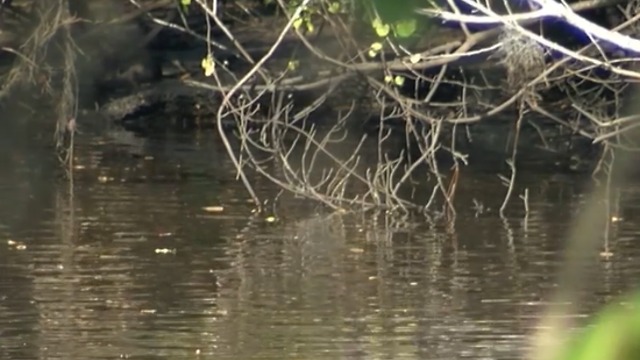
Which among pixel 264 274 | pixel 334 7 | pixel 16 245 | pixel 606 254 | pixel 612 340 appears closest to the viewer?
pixel 612 340

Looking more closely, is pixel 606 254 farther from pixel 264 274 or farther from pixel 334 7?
pixel 334 7

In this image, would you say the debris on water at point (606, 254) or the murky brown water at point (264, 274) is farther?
the debris on water at point (606, 254)

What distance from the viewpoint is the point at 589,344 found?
42.3 inches


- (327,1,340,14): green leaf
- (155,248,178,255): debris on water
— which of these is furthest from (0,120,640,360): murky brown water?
(327,1,340,14): green leaf

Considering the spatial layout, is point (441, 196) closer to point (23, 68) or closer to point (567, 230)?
point (567, 230)

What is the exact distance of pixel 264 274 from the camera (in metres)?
8.52

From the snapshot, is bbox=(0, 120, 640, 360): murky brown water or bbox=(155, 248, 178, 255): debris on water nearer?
bbox=(0, 120, 640, 360): murky brown water

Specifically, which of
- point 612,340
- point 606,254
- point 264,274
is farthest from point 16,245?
point 612,340

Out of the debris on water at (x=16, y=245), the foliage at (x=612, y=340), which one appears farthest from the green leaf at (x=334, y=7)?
the foliage at (x=612, y=340)

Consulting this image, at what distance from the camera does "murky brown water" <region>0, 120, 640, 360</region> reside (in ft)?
21.7

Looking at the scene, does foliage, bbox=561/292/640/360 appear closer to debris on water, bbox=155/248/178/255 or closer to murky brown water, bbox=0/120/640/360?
murky brown water, bbox=0/120/640/360

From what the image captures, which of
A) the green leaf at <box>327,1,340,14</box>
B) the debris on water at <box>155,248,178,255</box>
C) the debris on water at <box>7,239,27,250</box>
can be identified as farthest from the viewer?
the green leaf at <box>327,1,340,14</box>

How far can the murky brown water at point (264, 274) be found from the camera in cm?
661

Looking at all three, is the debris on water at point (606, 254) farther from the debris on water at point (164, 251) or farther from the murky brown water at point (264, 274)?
the debris on water at point (164, 251)
